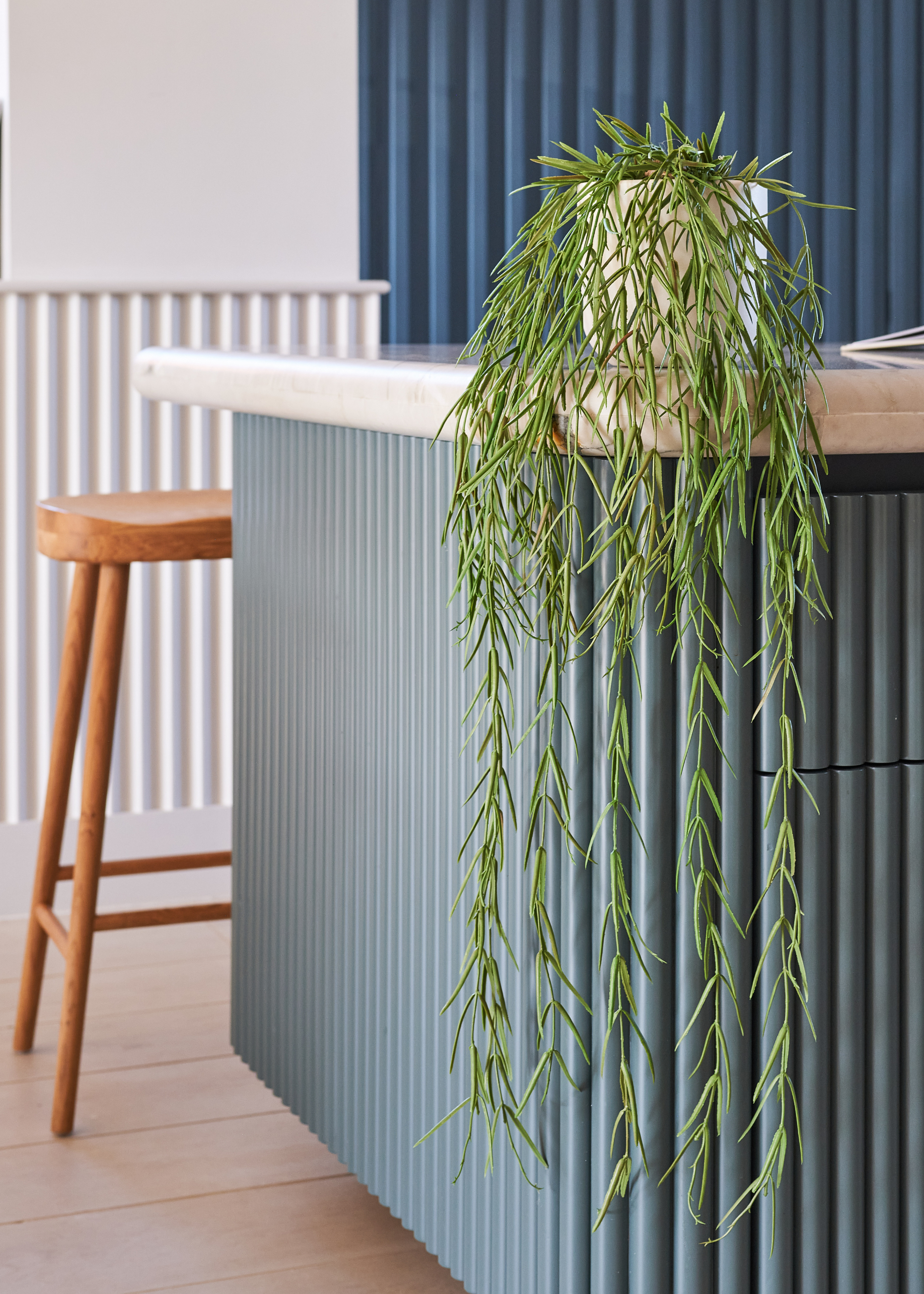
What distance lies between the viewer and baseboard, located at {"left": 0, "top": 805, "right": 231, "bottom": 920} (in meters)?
2.49

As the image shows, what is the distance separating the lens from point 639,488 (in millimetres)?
944

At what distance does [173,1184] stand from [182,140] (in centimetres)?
160

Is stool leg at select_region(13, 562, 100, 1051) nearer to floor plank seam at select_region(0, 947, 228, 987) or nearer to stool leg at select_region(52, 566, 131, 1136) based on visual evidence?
stool leg at select_region(52, 566, 131, 1136)

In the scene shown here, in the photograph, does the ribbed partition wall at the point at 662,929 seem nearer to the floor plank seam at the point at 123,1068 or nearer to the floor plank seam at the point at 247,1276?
the floor plank seam at the point at 247,1276

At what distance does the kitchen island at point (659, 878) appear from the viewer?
98 centimetres

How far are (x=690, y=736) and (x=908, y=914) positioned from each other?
0.69ft

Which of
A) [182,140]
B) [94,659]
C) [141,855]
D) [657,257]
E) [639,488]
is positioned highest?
[182,140]

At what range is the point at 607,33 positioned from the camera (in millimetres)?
2955

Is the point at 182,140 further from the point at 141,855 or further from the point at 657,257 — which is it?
the point at 657,257

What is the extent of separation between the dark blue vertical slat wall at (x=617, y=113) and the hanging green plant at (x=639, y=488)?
190 cm

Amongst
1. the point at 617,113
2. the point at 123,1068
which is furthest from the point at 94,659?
the point at 617,113

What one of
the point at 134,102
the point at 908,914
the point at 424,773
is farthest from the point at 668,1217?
the point at 134,102

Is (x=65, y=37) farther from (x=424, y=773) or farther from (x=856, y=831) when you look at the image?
(x=856, y=831)

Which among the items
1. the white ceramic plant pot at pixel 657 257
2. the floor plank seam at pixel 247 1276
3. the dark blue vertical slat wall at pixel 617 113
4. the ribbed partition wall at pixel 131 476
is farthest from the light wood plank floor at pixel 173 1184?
the dark blue vertical slat wall at pixel 617 113
